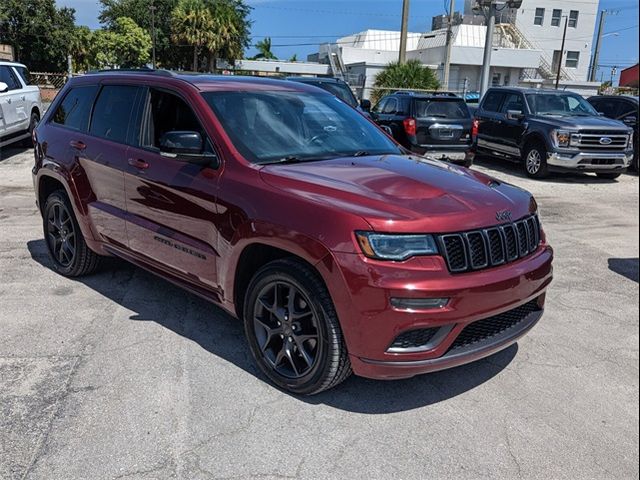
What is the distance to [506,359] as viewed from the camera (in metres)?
4.10

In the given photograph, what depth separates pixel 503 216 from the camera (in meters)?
3.41

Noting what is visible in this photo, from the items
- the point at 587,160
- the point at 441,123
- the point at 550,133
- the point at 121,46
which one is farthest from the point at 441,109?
the point at 121,46

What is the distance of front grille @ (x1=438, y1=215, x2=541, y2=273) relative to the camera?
3125mm

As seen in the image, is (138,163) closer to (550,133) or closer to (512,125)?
(550,133)

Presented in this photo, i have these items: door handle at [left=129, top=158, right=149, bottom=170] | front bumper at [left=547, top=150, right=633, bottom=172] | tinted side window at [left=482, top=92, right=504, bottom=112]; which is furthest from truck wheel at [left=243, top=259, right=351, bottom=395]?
tinted side window at [left=482, top=92, right=504, bottom=112]

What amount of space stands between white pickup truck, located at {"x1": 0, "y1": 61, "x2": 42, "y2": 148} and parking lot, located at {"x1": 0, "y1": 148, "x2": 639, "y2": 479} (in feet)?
29.5

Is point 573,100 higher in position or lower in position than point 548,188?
higher

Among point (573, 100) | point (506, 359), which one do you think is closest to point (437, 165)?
point (506, 359)

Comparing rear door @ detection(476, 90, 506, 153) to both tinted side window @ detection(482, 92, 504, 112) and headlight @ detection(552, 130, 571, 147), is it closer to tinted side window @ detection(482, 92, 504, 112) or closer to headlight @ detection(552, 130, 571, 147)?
tinted side window @ detection(482, 92, 504, 112)

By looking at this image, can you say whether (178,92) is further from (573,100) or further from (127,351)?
(573,100)

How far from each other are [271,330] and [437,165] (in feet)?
5.50

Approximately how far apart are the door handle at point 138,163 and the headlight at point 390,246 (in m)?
2.07

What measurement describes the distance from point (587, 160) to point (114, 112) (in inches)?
386

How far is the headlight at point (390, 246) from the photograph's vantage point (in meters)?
3.04
